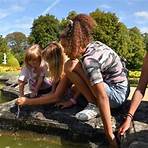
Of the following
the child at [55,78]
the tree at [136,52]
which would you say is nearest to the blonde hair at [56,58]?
the child at [55,78]

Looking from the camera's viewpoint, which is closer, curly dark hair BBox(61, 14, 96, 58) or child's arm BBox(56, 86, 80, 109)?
curly dark hair BBox(61, 14, 96, 58)

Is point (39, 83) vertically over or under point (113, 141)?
over

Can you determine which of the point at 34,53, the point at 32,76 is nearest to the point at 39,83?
the point at 32,76

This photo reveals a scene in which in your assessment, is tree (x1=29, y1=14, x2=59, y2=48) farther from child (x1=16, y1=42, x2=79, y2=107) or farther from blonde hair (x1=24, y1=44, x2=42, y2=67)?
child (x1=16, y1=42, x2=79, y2=107)

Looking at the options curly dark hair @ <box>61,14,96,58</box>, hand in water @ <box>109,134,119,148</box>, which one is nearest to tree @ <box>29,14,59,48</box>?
curly dark hair @ <box>61,14,96,58</box>

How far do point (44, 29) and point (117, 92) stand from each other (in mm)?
60467

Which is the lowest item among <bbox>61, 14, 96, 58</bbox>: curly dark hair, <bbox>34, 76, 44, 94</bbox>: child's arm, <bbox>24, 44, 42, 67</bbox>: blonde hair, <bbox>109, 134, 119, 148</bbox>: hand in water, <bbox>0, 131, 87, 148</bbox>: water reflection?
<bbox>0, 131, 87, 148</bbox>: water reflection

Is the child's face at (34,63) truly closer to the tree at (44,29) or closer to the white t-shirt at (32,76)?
the white t-shirt at (32,76)

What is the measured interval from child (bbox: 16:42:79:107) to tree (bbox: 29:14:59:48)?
5709 centimetres

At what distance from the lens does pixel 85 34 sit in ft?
13.8

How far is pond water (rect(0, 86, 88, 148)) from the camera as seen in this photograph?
4.34 m

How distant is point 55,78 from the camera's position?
5000mm

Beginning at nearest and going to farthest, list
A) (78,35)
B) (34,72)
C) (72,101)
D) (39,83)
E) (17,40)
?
1. (78,35)
2. (72,101)
3. (39,83)
4. (34,72)
5. (17,40)

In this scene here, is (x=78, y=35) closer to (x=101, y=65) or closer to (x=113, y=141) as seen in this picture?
(x=101, y=65)
